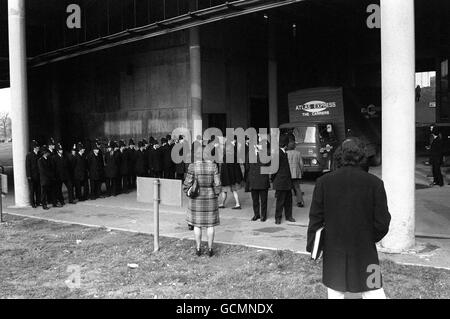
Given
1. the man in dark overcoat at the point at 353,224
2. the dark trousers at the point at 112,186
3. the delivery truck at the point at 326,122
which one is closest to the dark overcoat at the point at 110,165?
the dark trousers at the point at 112,186

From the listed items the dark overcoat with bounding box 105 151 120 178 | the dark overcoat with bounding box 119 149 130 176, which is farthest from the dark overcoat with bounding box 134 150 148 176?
the dark overcoat with bounding box 105 151 120 178

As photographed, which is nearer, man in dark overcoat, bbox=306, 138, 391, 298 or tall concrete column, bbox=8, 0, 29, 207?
man in dark overcoat, bbox=306, 138, 391, 298

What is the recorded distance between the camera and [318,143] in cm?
1944

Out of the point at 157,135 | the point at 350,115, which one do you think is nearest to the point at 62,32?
the point at 157,135

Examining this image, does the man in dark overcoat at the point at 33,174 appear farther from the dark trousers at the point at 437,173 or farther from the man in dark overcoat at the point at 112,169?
the dark trousers at the point at 437,173

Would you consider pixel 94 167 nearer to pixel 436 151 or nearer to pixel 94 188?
pixel 94 188

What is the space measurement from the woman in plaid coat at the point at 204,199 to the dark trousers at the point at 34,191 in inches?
312

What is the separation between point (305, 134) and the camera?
65.6 feet

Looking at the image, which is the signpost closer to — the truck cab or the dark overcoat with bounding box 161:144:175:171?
the dark overcoat with bounding box 161:144:175:171

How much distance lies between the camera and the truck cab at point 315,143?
754 inches

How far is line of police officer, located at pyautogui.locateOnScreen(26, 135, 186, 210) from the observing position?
564 inches

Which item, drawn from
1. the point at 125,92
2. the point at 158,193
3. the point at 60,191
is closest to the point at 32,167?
the point at 60,191

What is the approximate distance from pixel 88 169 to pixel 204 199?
27.9 ft
